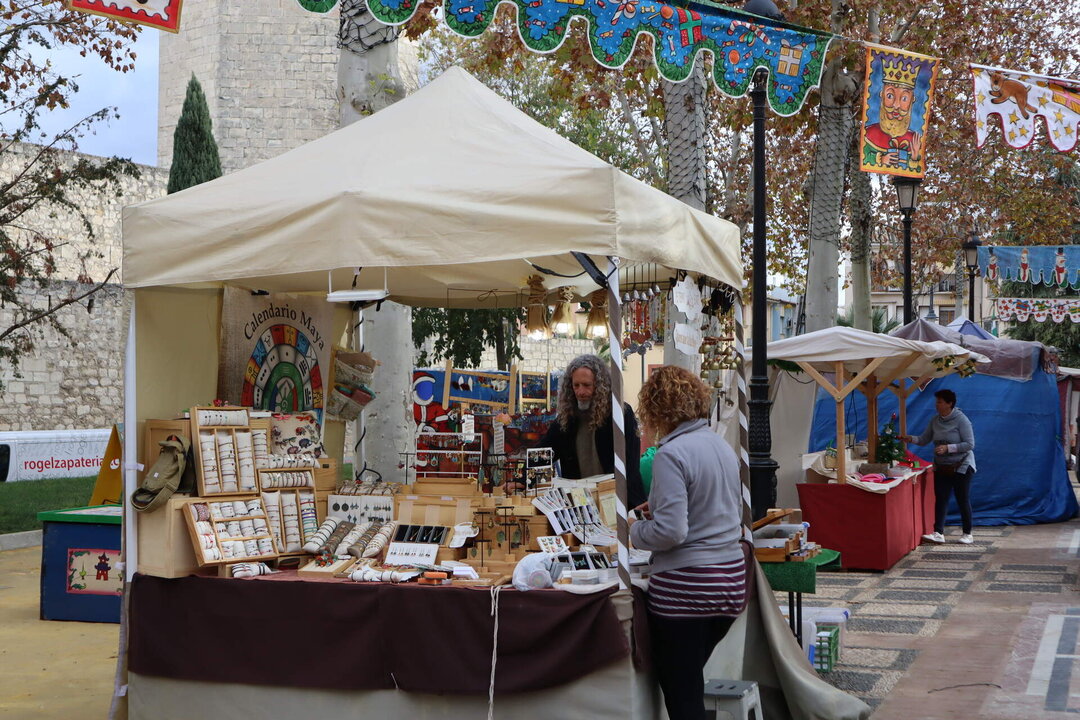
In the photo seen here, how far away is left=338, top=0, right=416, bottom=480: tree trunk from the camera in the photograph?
9.16 meters

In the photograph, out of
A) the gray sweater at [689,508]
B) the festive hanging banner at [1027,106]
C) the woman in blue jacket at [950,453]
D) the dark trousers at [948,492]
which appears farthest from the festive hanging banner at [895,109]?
the gray sweater at [689,508]

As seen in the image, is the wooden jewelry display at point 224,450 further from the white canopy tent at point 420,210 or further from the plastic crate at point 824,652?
the plastic crate at point 824,652

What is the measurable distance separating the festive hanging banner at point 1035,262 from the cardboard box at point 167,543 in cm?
1953

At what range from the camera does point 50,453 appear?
20.7 m

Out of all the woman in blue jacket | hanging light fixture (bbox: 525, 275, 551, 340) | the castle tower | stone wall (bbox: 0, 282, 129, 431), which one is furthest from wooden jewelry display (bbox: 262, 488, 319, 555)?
the castle tower

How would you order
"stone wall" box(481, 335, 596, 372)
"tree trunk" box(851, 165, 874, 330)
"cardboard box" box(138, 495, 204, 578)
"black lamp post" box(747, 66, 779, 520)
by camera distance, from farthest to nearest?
"stone wall" box(481, 335, 596, 372) → "tree trunk" box(851, 165, 874, 330) → "black lamp post" box(747, 66, 779, 520) → "cardboard box" box(138, 495, 204, 578)

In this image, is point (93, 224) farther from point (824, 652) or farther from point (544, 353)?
point (824, 652)

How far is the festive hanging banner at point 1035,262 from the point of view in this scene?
854 inches

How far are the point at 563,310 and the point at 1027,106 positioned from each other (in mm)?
5450

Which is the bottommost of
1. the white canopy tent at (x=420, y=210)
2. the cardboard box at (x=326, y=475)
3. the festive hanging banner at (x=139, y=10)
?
the cardboard box at (x=326, y=475)

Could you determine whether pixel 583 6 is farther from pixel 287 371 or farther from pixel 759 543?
pixel 759 543

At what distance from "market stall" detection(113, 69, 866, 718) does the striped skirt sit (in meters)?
0.21

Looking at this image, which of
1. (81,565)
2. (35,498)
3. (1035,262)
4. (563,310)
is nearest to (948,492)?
(563,310)

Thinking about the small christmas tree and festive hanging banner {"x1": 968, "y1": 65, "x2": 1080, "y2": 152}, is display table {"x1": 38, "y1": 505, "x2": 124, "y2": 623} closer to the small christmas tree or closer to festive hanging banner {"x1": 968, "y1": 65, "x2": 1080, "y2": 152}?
festive hanging banner {"x1": 968, "y1": 65, "x2": 1080, "y2": 152}
